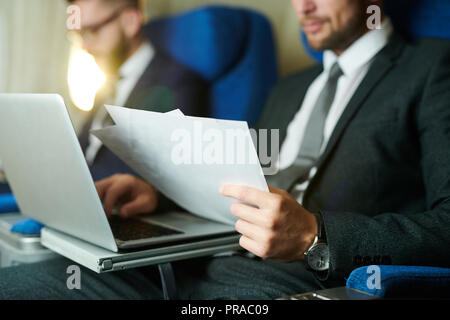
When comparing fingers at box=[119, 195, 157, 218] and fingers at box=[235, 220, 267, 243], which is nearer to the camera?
fingers at box=[235, 220, 267, 243]

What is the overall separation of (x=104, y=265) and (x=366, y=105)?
59 centimetres

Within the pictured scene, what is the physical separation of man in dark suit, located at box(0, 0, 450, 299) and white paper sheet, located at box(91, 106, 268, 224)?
4cm

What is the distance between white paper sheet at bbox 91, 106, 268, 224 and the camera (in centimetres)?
54

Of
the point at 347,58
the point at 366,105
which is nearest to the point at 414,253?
the point at 366,105

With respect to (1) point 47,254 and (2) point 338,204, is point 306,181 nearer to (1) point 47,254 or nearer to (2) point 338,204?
(2) point 338,204

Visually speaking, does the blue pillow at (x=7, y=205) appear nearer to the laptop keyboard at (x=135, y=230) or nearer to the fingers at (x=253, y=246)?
the laptop keyboard at (x=135, y=230)

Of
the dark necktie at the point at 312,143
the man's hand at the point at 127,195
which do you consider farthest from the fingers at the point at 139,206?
the dark necktie at the point at 312,143

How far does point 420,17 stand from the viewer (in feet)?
3.20

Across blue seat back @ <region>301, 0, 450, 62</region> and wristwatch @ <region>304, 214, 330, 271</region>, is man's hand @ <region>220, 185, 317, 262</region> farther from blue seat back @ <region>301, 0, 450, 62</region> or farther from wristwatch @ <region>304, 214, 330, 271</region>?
blue seat back @ <region>301, 0, 450, 62</region>

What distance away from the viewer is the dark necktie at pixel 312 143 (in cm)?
90

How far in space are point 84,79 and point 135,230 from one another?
108 cm

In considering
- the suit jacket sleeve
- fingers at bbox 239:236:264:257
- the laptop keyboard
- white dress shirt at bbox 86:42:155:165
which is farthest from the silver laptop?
white dress shirt at bbox 86:42:155:165

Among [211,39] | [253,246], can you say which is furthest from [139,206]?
[211,39]

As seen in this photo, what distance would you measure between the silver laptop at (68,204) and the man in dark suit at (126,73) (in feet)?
1.61
